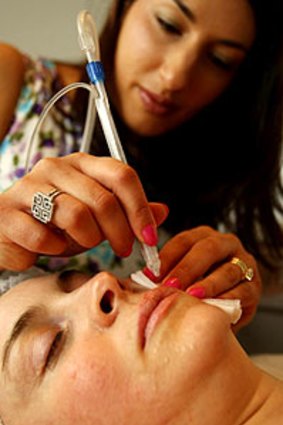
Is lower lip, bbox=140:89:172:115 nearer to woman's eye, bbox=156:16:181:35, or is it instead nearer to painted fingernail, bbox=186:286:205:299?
woman's eye, bbox=156:16:181:35

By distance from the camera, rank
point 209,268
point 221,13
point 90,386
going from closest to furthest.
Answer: point 90,386 → point 209,268 → point 221,13

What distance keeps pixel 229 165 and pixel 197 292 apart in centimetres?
71

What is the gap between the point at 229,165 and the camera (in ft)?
4.91

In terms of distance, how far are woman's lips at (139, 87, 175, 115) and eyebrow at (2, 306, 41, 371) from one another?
23.5 inches

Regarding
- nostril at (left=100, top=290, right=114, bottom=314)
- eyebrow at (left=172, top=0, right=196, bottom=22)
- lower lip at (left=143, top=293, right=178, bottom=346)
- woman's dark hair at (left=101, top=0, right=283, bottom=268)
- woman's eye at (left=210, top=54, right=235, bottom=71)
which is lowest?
woman's dark hair at (left=101, top=0, right=283, bottom=268)

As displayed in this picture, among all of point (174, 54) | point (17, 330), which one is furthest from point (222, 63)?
point (17, 330)

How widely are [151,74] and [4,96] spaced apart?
13.2 inches

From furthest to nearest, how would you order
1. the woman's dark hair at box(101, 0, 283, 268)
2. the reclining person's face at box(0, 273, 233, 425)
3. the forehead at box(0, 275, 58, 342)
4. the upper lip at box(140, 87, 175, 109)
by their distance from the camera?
the woman's dark hair at box(101, 0, 283, 268) → the upper lip at box(140, 87, 175, 109) → the forehead at box(0, 275, 58, 342) → the reclining person's face at box(0, 273, 233, 425)

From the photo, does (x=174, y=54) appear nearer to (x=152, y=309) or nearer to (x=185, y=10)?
(x=185, y=10)

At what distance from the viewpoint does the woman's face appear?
1.13 m

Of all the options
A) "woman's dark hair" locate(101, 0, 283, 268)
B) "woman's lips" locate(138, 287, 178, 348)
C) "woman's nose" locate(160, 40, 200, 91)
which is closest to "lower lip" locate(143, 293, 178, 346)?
→ "woman's lips" locate(138, 287, 178, 348)

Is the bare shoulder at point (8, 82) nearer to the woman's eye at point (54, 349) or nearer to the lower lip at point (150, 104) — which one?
the lower lip at point (150, 104)

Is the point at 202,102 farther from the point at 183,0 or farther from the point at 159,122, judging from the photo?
the point at 183,0

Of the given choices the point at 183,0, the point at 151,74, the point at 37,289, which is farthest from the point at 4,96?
the point at 37,289
